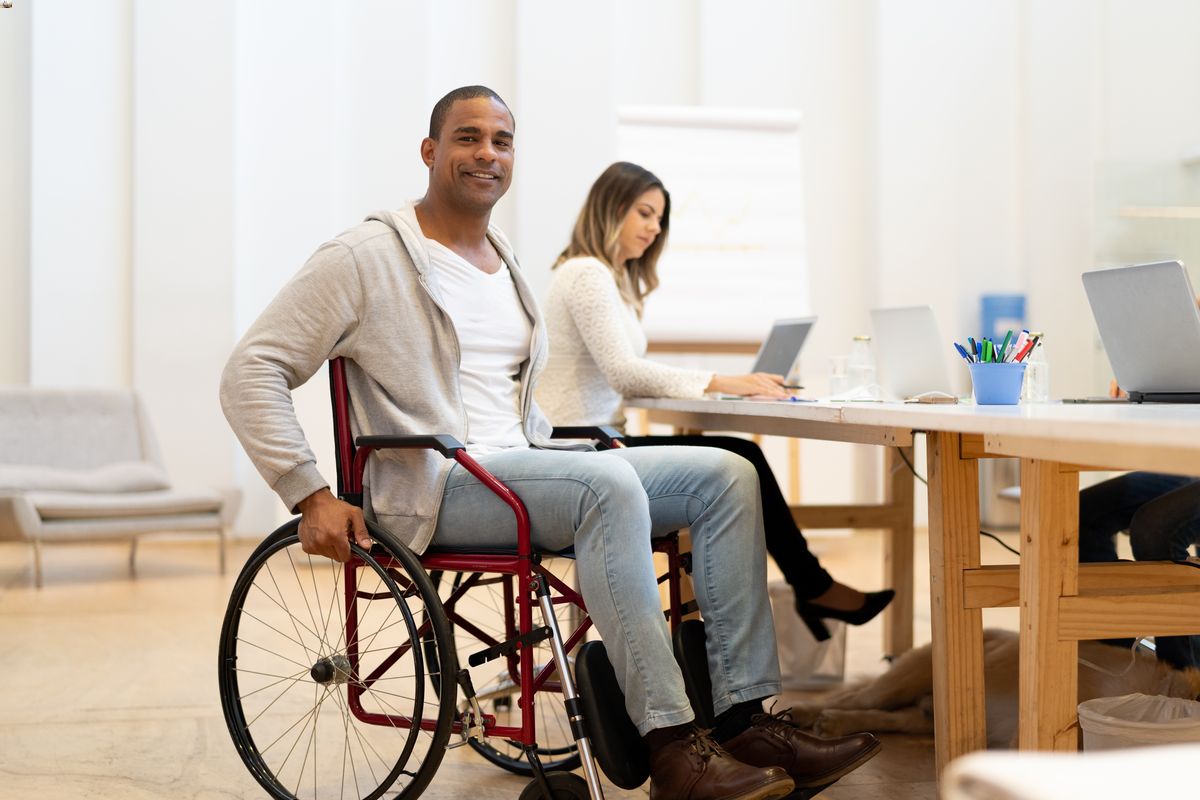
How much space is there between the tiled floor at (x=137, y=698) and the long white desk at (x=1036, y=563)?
437 mm

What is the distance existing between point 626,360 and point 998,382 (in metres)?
1.03

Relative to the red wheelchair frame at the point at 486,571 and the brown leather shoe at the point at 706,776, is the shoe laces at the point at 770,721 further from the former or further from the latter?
the red wheelchair frame at the point at 486,571

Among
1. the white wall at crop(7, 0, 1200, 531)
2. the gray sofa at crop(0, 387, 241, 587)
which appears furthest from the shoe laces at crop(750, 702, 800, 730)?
the white wall at crop(7, 0, 1200, 531)

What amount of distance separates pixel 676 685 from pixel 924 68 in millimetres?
5233

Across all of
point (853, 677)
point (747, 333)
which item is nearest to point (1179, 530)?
point (853, 677)

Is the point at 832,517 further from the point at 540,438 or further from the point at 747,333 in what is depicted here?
the point at 747,333

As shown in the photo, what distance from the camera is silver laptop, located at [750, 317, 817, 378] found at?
3043mm

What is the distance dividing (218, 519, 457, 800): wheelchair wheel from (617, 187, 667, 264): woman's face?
1.08m

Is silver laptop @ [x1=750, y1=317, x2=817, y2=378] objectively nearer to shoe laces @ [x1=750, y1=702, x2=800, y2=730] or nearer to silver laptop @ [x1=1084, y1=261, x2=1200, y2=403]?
silver laptop @ [x1=1084, y1=261, x2=1200, y2=403]

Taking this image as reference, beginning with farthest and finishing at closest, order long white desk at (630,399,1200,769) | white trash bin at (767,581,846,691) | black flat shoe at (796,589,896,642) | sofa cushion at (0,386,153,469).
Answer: sofa cushion at (0,386,153,469), white trash bin at (767,581,846,691), black flat shoe at (796,589,896,642), long white desk at (630,399,1200,769)

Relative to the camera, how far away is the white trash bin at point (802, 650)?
296cm

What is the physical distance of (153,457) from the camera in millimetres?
5301

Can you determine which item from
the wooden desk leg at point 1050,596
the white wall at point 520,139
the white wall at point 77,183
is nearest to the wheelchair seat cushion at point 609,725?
the wooden desk leg at point 1050,596

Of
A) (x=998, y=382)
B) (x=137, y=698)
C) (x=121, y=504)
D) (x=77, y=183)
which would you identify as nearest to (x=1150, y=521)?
(x=998, y=382)
